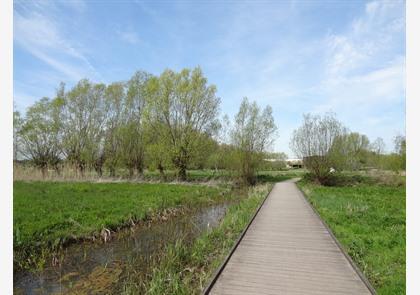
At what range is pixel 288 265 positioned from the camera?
5184 mm

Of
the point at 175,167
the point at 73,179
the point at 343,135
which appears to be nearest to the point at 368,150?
the point at 343,135

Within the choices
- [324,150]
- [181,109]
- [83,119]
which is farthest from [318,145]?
[83,119]

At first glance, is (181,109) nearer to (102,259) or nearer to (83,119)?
(83,119)

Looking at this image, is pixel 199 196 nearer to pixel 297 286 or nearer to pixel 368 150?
pixel 297 286

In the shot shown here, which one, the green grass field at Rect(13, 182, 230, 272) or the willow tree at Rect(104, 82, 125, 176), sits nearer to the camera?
the green grass field at Rect(13, 182, 230, 272)

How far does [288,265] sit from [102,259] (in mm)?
5026

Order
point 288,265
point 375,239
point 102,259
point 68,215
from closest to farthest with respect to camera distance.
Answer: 1. point 288,265
2. point 102,259
3. point 375,239
4. point 68,215

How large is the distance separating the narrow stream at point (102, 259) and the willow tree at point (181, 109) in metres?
15.4

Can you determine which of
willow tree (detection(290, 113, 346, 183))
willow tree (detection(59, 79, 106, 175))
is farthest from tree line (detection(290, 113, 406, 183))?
willow tree (detection(59, 79, 106, 175))

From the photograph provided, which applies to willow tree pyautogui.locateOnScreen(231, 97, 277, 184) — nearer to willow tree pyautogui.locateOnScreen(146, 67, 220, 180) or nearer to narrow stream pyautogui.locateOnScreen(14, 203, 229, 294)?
willow tree pyautogui.locateOnScreen(146, 67, 220, 180)

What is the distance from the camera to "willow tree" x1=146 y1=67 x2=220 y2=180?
25.0 meters

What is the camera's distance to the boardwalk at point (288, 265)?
4.25 m
